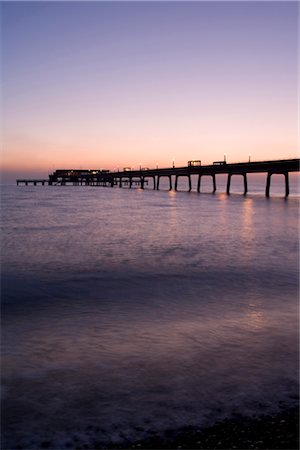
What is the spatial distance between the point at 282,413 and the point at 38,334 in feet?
16.5

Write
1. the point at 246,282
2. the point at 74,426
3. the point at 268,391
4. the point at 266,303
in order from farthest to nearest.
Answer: the point at 246,282, the point at 266,303, the point at 268,391, the point at 74,426

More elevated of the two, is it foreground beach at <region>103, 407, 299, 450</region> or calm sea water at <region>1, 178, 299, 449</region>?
foreground beach at <region>103, 407, 299, 450</region>

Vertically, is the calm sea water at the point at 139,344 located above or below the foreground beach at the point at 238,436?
below

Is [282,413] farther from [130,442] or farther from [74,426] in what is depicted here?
[74,426]

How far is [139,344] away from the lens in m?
7.73

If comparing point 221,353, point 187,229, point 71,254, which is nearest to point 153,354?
point 221,353

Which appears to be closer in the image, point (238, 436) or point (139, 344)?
point (238, 436)

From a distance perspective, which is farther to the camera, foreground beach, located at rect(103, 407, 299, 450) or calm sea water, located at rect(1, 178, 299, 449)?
calm sea water, located at rect(1, 178, 299, 449)

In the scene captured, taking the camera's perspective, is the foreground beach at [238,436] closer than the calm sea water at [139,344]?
Yes

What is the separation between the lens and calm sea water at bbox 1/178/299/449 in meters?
5.13

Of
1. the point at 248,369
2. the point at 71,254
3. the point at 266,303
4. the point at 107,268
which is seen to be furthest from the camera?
the point at 71,254

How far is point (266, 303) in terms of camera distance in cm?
1112

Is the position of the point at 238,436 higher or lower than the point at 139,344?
higher

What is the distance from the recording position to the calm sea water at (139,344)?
5.13m
